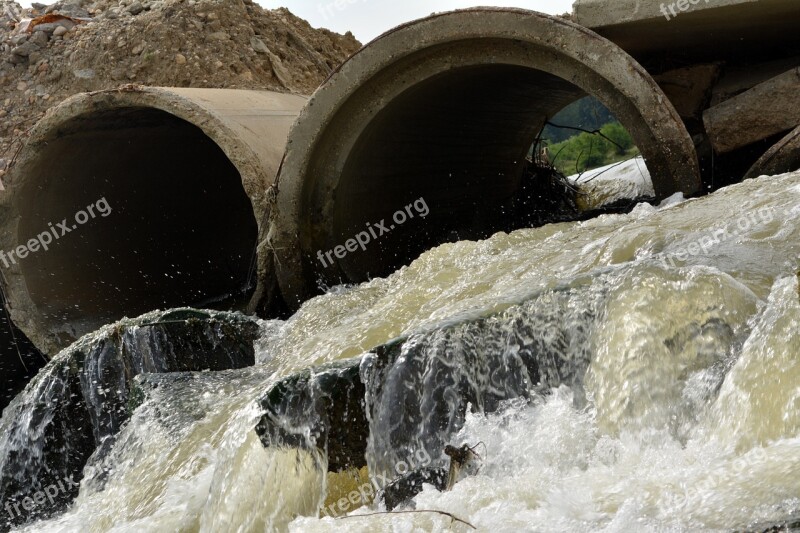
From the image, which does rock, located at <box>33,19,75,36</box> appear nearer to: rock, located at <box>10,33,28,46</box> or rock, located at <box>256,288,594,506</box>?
rock, located at <box>10,33,28,46</box>

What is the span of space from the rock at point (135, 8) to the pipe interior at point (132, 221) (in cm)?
180

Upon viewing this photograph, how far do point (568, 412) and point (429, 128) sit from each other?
13.5 ft

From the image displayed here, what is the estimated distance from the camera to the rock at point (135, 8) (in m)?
9.13

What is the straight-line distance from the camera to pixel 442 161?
7.39 meters

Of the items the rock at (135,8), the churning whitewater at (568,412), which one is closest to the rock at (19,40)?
the rock at (135,8)

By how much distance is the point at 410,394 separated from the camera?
10.5 feet

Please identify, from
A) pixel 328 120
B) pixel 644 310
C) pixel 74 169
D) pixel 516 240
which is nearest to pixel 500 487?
pixel 644 310

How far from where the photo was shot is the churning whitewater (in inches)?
96.9

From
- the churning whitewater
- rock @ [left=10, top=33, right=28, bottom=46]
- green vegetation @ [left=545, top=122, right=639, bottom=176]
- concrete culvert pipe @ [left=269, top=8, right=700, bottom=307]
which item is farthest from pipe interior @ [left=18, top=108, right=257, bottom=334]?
green vegetation @ [left=545, top=122, right=639, bottom=176]

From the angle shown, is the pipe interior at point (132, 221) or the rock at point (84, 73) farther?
the rock at point (84, 73)

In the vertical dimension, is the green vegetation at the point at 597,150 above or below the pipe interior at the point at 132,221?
below

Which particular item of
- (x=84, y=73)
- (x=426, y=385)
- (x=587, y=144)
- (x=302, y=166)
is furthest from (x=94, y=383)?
(x=587, y=144)

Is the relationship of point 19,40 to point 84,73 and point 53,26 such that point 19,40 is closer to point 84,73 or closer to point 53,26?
point 53,26

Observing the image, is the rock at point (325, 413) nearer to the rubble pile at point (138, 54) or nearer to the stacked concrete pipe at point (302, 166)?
the stacked concrete pipe at point (302, 166)
